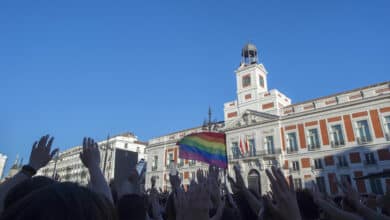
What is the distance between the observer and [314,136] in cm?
2528

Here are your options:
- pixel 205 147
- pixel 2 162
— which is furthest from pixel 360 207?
pixel 2 162

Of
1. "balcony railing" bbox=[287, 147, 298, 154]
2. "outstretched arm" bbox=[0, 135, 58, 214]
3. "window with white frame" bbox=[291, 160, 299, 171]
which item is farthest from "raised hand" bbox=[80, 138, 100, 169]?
"balcony railing" bbox=[287, 147, 298, 154]

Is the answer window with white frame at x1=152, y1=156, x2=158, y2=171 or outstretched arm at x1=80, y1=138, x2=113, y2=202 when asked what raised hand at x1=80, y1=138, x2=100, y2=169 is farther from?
window with white frame at x1=152, y1=156, x2=158, y2=171

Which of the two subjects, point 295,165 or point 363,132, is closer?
point 363,132

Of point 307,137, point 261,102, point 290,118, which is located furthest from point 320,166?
point 261,102

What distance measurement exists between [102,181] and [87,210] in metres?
1.29

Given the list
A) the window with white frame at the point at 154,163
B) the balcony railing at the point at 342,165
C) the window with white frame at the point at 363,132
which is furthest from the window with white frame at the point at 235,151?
the window with white frame at the point at 154,163

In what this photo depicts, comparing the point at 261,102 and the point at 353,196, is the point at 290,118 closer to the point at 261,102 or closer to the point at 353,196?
the point at 261,102

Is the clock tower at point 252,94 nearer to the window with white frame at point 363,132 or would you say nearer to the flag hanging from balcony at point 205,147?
the window with white frame at point 363,132

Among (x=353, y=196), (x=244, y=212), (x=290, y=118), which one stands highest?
(x=290, y=118)

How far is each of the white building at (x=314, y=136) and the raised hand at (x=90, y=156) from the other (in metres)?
20.8

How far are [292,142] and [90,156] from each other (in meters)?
26.9

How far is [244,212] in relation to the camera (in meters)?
3.25

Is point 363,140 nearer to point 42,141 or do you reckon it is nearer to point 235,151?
point 235,151
